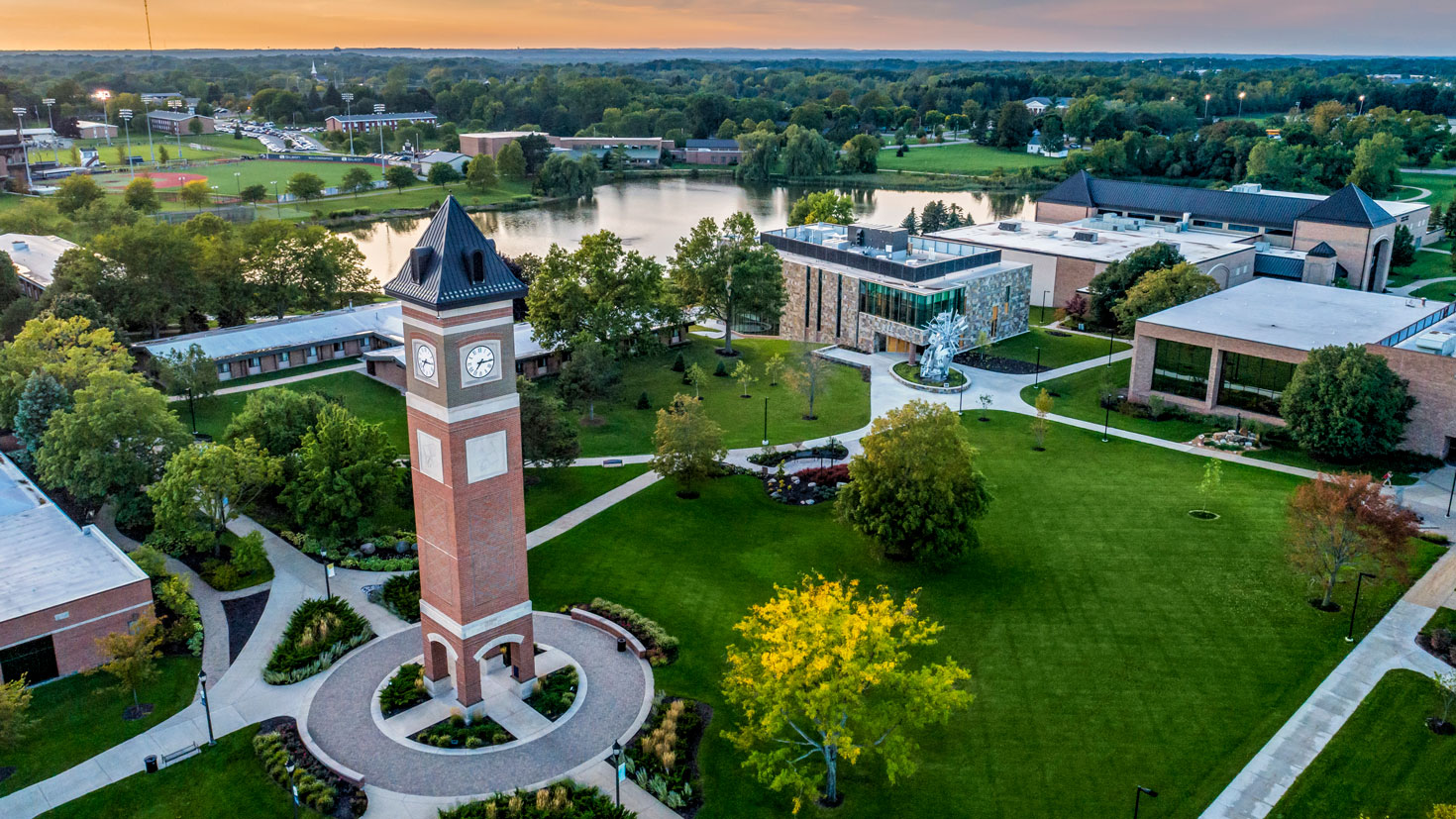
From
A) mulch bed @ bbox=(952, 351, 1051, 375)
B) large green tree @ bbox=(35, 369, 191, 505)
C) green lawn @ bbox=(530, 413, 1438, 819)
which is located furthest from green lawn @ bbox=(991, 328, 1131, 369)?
large green tree @ bbox=(35, 369, 191, 505)

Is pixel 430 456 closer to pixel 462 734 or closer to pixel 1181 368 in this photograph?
pixel 462 734

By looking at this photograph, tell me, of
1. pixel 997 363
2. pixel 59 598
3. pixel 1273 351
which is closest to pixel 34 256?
pixel 59 598

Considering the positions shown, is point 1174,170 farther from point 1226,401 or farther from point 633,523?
point 633,523

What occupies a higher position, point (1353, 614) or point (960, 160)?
point (960, 160)

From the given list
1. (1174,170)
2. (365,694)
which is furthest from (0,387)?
(1174,170)

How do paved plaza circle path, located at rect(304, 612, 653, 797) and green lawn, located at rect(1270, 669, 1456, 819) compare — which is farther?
paved plaza circle path, located at rect(304, 612, 653, 797)

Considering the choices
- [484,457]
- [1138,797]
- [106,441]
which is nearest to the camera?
[1138,797]

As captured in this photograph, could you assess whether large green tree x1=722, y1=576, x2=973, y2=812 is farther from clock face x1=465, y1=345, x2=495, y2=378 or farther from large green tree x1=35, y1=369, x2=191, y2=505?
large green tree x1=35, y1=369, x2=191, y2=505
